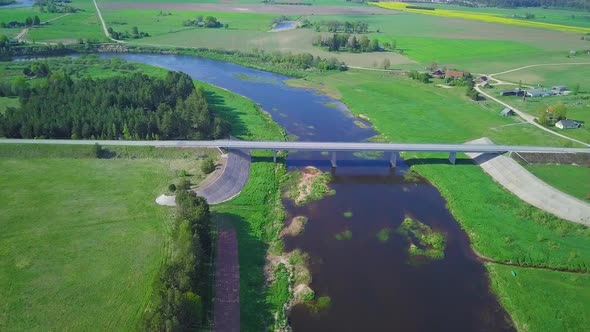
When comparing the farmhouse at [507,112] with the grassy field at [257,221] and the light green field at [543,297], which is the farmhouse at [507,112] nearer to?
the grassy field at [257,221]

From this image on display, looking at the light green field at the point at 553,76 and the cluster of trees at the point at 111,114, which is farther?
the light green field at the point at 553,76

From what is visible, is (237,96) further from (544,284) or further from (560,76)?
(560,76)

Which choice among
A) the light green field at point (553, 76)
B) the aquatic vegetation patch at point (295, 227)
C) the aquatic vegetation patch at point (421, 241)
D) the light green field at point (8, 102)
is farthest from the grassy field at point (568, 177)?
the light green field at point (8, 102)

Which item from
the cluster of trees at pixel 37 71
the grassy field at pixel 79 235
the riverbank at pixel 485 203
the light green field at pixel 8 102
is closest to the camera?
the grassy field at pixel 79 235

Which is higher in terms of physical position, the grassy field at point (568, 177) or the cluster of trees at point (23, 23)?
the cluster of trees at point (23, 23)

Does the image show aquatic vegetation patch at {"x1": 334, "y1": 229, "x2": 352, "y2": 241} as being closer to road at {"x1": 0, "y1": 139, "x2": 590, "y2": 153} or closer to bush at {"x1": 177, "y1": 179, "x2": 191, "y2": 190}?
road at {"x1": 0, "y1": 139, "x2": 590, "y2": 153}

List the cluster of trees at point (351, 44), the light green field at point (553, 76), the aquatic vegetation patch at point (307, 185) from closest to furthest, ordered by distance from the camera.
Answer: the aquatic vegetation patch at point (307, 185)
the light green field at point (553, 76)
the cluster of trees at point (351, 44)

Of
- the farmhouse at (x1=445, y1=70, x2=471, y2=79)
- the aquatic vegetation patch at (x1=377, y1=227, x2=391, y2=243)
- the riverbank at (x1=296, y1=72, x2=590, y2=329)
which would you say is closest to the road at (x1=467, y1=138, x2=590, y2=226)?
the riverbank at (x1=296, y1=72, x2=590, y2=329)
